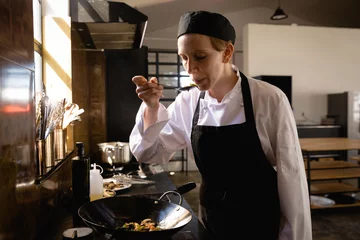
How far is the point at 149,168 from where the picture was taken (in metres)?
2.75

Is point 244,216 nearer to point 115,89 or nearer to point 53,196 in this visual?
point 53,196

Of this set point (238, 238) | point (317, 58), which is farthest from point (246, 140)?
point (317, 58)

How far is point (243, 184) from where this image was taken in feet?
4.22

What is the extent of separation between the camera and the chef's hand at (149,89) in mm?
1185

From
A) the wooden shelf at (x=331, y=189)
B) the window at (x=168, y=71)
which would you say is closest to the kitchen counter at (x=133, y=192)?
the wooden shelf at (x=331, y=189)

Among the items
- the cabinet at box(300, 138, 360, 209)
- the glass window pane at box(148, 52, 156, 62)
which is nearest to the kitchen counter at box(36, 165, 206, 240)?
the cabinet at box(300, 138, 360, 209)

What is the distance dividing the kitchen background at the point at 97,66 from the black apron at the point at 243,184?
711 mm

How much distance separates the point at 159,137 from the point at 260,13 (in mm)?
6860

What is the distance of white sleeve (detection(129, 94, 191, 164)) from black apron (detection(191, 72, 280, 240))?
0.77ft

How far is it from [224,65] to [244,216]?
63cm

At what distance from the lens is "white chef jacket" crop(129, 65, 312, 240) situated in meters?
1.19

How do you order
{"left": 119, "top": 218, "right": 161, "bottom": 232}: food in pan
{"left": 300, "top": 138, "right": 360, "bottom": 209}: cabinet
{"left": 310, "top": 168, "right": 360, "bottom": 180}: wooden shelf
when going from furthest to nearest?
{"left": 310, "top": 168, "right": 360, "bottom": 180}: wooden shelf
{"left": 300, "top": 138, "right": 360, "bottom": 209}: cabinet
{"left": 119, "top": 218, "right": 161, "bottom": 232}: food in pan

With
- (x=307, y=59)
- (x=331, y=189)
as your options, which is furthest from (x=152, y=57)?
(x=331, y=189)

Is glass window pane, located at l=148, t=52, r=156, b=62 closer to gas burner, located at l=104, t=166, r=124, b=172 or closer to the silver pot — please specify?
the silver pot
